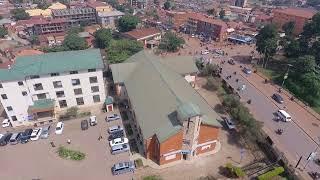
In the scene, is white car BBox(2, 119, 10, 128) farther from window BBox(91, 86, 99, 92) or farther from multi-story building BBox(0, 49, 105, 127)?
window BBox(91, 86, 99, 92)

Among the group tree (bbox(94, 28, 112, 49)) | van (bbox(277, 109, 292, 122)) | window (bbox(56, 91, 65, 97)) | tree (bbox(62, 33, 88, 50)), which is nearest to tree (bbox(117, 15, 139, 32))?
tree (bbox(94, 28, 112, 49))

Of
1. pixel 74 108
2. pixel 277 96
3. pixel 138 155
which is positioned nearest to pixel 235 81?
pixel 277 96

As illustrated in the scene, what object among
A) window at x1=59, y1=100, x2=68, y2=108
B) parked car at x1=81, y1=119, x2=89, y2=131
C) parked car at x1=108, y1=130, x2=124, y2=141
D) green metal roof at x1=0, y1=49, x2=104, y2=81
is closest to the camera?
parked car at x1=108, y1=130, x2=124, y2=141

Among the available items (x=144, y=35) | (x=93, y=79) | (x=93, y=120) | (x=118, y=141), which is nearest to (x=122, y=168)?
(x=118, y=141)

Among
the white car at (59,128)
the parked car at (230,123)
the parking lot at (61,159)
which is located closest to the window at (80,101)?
the white car at (59,128)

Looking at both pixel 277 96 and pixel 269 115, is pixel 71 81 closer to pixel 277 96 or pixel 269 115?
pixel 269 115
